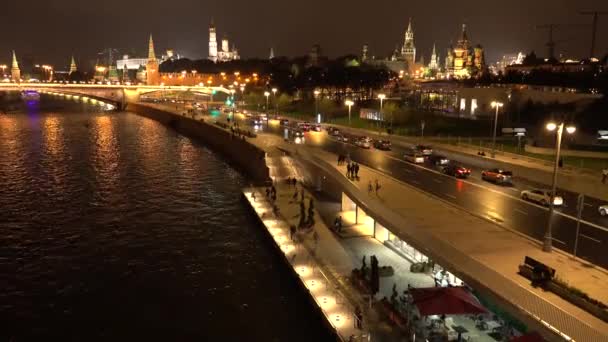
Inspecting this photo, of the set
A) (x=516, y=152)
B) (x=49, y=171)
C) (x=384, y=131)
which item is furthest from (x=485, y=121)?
(x=49, y=171)

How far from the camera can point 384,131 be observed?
63.3 meters

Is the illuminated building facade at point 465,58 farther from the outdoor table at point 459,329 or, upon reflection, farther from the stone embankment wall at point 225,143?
the outdoor table at point 459,329

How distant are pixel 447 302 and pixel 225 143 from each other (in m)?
49.0

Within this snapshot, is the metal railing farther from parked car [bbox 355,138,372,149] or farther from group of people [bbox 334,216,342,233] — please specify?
parked car [bbox 355,138,372,149]

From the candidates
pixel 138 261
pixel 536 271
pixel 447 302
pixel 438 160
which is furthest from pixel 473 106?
pixel 447 302

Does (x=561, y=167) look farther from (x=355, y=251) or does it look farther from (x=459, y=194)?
(x=355, y=251)

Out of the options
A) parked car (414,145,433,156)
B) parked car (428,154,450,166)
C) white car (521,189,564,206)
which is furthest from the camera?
parked car (414,145,433,156)

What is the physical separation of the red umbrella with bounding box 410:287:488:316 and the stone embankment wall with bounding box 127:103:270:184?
25.3m

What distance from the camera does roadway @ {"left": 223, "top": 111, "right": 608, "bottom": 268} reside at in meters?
21.2

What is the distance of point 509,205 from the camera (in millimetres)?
26984

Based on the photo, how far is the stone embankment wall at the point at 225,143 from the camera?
150ft

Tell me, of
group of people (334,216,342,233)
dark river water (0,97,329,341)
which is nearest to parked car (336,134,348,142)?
dark river water (0,97,329,341)

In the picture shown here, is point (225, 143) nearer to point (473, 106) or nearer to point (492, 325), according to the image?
point (473, 106)

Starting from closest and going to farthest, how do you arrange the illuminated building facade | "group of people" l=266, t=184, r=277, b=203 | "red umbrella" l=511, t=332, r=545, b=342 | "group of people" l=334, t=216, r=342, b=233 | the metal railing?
the metal railing, "red umbrella" l=511, t=332, r=545, b=342, "group of people" l=334, t=216, r=342, b=233, "group of people" l=266, t=184, r=277, b=203, the illuminated building facade
